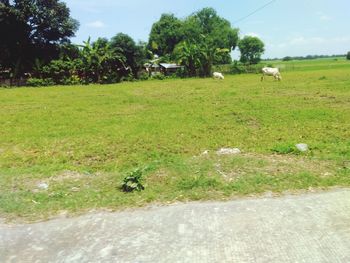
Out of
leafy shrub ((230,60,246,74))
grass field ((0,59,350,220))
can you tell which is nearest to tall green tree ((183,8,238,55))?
leafy shrub ((230,60,246,74))

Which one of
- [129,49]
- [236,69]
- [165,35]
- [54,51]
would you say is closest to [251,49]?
[165,35]

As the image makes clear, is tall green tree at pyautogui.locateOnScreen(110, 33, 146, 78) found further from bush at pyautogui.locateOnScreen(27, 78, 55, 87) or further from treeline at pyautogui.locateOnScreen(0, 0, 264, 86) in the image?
bush at pyautogui.locateOnScreen(27, 78, 55, 87)

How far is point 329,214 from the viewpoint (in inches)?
139

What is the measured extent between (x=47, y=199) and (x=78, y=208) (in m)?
0.50

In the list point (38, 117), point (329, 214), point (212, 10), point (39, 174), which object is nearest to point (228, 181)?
point (329, 214)

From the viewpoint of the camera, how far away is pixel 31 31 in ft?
102

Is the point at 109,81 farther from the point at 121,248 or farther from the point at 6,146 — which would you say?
the point at 121,248

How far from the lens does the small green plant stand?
439cm

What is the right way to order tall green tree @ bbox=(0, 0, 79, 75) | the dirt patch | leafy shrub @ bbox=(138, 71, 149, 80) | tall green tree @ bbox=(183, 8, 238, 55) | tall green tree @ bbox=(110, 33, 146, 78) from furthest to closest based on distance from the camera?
tall green tree @ bbox=(183, 8, 238, 55)
leafy shrub @ bbox=(138, 71, 149, 80)
tall green tree @ bbox=(110, 33, 146, 78)
tall green tree @ bbox=(0, 0, 79, 75)
the dirt patch

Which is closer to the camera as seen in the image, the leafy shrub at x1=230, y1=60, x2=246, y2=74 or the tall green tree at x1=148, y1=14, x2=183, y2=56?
the leafy shrub at x1=230, y1=60, x2=246, y2=74

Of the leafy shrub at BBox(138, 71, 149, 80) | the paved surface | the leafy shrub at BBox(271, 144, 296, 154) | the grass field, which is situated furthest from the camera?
the leafy shrub at BBox(138, 71, 149, 80)

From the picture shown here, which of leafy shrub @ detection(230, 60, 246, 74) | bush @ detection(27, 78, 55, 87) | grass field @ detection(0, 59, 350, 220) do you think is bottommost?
leafy shrub @ detection(230, 60, 246, 74)

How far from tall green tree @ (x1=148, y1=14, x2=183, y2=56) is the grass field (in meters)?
43.1

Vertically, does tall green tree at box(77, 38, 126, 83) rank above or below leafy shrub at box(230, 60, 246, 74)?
above
